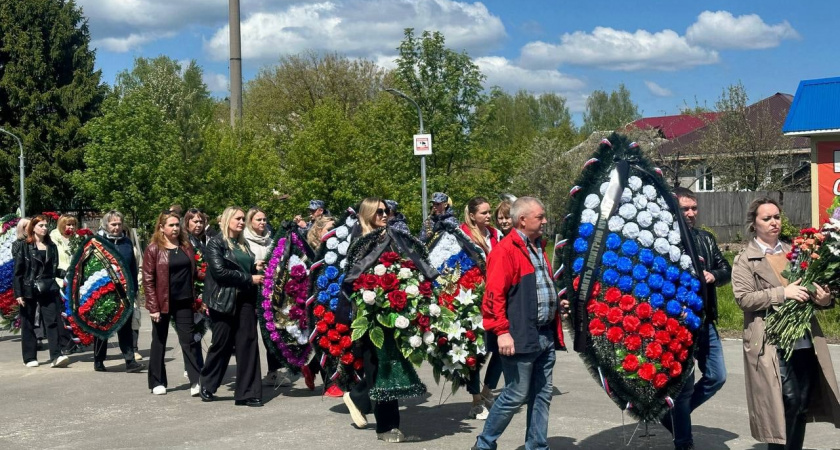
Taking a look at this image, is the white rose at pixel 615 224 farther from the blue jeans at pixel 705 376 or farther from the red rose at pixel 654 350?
the blue jeans at pixel 705 376

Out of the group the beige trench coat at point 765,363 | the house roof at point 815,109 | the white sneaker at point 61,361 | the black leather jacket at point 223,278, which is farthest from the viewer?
the house roof at point 815,109

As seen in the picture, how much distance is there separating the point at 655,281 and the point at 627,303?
0.80 ft

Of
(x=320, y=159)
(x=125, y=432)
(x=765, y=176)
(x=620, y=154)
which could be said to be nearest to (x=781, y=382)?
(x=620, y=154)

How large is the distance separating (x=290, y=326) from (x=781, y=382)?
5.10 meters

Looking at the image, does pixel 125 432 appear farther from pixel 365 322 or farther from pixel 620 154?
pixel 620 154

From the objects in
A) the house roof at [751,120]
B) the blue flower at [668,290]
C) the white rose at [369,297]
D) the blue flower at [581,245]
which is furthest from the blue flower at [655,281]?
the house roof at [751,120]

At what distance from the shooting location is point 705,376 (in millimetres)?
7266

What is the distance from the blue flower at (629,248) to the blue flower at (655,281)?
202mm

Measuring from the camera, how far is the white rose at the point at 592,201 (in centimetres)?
697

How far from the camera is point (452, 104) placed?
29.1 meters

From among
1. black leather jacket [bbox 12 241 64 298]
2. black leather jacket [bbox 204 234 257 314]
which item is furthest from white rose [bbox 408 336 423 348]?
black leather jacket [bbox 12 241 64 298]

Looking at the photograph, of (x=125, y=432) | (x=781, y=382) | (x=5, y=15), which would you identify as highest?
(x=5, y=15)

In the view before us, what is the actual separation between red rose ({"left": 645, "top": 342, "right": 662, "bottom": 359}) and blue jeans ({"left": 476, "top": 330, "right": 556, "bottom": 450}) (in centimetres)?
63

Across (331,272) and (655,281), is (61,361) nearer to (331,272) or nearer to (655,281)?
(331,272)
